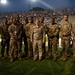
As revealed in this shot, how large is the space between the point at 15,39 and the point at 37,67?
232 cm

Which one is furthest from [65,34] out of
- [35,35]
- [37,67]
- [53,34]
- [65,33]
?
[37,67]

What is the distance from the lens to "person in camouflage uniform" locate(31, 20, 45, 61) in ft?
44.6

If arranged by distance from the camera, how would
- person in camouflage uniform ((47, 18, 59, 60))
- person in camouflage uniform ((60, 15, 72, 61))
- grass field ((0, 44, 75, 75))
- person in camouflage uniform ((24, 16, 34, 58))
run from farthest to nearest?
person in camouflage uniform ((24, 16, 34, 58)) → person in camouflage uniform ((47, 18, 59, 60)) → person in camouflage uniform ((60, 15, 72, 61)) → grass field ((0, 44, 75, 75))

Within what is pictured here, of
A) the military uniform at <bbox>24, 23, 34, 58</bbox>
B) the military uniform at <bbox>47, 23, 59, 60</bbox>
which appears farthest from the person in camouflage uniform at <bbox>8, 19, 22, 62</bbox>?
the military uniform at <bbox>47, 23, 59, 60</bbox>

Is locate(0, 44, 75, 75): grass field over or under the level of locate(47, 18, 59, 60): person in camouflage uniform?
under

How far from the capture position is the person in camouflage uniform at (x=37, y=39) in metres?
13.6

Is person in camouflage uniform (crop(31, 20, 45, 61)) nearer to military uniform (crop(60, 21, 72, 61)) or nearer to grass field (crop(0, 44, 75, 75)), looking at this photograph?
grass field (crop(0, 44, 75, 75))

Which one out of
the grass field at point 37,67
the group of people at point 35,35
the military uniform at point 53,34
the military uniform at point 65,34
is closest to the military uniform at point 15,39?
the group of people at point 35,35

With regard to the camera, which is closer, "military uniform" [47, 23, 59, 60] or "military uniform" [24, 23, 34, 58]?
"military uniform" [47, 23, 59, 60]

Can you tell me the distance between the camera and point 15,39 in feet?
44.7

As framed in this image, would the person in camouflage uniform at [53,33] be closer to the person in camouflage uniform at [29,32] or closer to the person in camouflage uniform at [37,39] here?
the person in camouflage uniform at [37,39]

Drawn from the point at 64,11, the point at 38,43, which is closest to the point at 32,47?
the point at 38,43

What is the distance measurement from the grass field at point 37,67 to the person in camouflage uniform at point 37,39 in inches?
15.2

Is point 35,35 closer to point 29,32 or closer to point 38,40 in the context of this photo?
point 38,40
